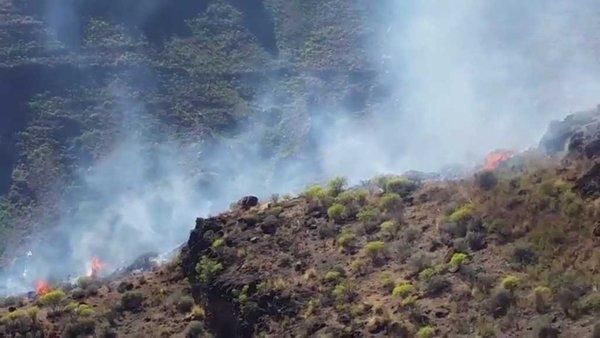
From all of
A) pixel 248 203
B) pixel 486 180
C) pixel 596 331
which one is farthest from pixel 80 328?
pixel 596 331

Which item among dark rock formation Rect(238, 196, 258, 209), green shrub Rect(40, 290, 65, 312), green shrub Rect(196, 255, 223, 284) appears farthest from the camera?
dark rock formation Rect(238, 196, 258, 209)

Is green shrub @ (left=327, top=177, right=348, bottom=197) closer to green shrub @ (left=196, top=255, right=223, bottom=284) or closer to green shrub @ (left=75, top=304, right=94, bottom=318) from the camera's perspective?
green shrub @ (left=196, top=255, right=223, bottom=284)

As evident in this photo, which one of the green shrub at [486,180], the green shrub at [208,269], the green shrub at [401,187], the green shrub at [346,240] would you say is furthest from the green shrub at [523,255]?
the green shrub at [208,269]

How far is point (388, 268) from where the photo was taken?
29.7 metres

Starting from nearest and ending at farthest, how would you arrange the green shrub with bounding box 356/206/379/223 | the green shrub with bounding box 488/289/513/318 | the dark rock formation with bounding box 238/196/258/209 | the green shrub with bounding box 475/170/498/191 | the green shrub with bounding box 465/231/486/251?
the green shrub with bounding box 488/289/513/318 < the green shrub with bounding box 465/231/486/251 < the green shrub with bounding box 475/170/498/191 < the green shrub with bounding box 356/206/379/223 < the dark rock formation with bounding box 238/196/258/209

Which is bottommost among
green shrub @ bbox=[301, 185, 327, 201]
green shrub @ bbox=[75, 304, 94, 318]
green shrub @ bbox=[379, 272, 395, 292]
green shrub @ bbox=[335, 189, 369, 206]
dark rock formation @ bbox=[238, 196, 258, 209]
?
green shrub @ bbox=[379, 272, 395, 292]

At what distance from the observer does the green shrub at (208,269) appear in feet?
106

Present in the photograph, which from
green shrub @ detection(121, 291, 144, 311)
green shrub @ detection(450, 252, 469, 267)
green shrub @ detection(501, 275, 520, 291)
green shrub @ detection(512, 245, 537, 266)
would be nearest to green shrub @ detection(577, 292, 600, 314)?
green shrub @ detection(501, 275, 520, 291)

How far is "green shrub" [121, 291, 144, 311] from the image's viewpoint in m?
33.9

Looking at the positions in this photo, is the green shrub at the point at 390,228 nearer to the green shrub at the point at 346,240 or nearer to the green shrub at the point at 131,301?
the green shrub at the point at 346,240

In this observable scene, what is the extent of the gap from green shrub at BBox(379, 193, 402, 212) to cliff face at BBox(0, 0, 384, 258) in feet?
217

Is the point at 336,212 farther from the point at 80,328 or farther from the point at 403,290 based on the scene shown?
the point at 80,328

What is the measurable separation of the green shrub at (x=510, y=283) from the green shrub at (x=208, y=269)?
1039cm

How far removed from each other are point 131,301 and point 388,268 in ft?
31.4
